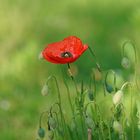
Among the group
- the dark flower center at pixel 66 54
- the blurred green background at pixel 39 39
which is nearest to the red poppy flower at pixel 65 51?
the dark flower center at pixel 66 54

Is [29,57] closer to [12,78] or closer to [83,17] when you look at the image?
[12,78]

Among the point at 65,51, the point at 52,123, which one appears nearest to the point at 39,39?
the point at 65,51

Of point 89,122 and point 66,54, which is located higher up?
point 66,54

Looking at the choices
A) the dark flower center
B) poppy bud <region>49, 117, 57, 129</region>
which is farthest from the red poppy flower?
poppy bud <region>49, 117, 57, 129</region>

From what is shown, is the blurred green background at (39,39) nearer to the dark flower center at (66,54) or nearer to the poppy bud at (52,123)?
the dark flower center at (66,54)

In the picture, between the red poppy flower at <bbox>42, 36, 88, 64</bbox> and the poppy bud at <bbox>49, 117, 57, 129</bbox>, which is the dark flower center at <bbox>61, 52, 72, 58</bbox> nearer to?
the red poppy flower at <bbox>42, 36, 88, 64</bbox>

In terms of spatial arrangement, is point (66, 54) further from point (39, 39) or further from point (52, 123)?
→ point (39, 39)
